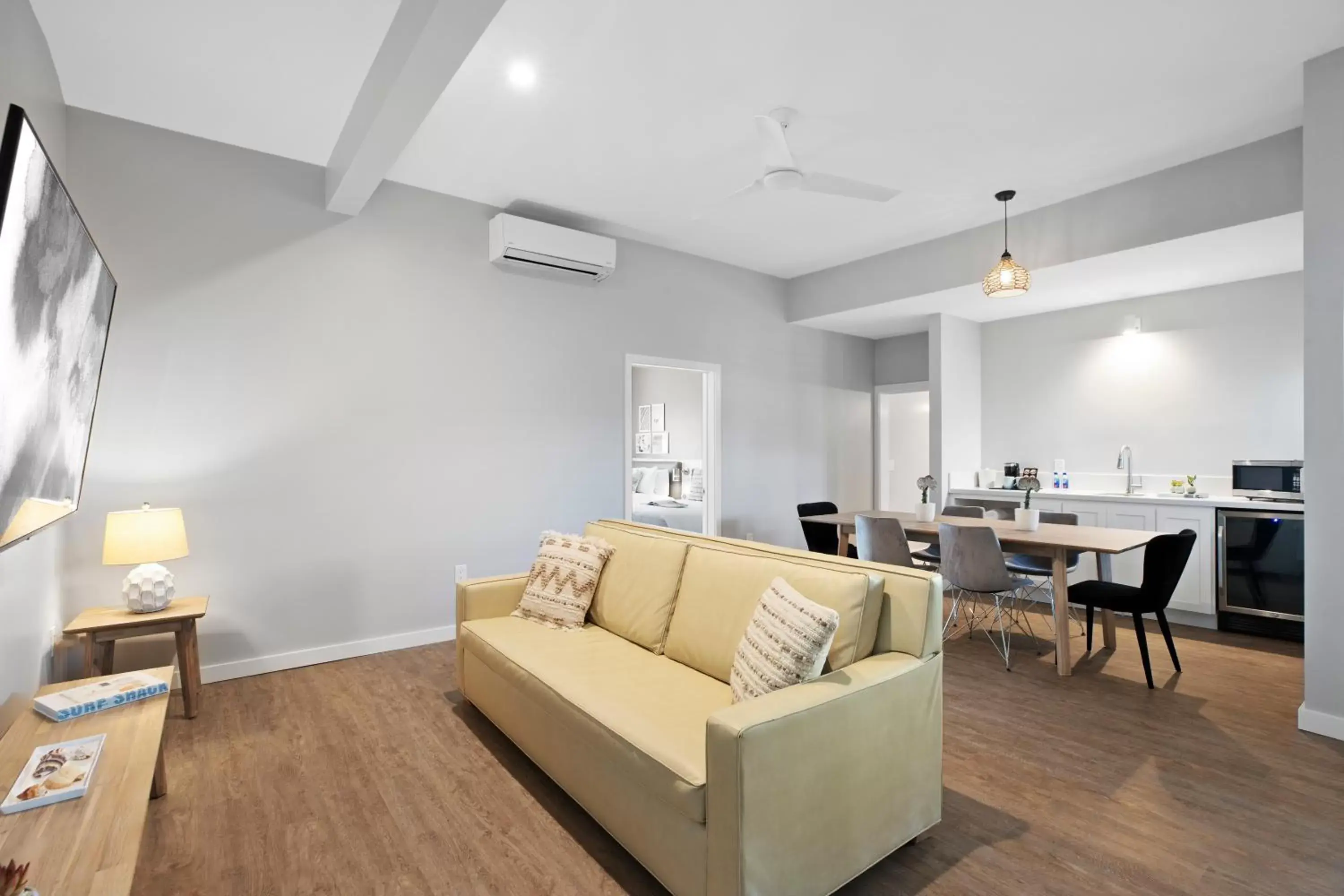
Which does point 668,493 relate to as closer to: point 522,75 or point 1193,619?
point 1193,619

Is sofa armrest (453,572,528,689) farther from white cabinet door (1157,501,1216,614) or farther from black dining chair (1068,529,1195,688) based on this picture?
white cabinet door (1157,501,1216,614)

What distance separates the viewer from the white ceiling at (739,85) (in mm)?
2506

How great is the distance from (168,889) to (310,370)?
261cm

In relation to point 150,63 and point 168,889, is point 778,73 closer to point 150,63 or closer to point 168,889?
point 150,63

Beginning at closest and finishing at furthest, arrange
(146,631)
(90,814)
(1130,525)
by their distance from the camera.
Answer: (90,814), (146,631), (1130,525)

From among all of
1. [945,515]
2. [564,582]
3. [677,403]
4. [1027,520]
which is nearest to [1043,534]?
[1027,520]

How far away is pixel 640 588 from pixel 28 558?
2276mm

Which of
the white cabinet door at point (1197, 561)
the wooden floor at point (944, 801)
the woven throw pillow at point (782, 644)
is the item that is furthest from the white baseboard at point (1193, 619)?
the woven throw pillow at point (782, 644)

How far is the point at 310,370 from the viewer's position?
3789 millimetres

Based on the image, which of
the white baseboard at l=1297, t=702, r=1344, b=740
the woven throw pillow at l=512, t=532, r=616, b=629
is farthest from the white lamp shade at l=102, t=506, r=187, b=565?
the white baseboard at l=1297, t=702, r=1344, b=740

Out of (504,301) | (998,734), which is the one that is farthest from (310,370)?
(998,734)

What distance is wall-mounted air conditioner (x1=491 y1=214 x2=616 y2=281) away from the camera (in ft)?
14.0

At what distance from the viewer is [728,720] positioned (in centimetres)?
→ 161

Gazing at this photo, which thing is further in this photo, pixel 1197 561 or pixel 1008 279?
pixel 1197 561
